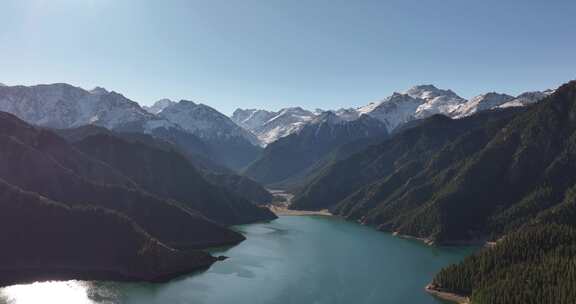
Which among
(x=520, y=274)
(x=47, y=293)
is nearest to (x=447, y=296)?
(x=520, y=274)

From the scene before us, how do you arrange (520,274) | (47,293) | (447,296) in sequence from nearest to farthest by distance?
(520,274) < (47,293) < (447,296)

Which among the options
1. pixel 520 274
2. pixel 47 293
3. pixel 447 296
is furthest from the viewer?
pixel 447 296

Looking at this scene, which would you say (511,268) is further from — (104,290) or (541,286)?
(104,290)

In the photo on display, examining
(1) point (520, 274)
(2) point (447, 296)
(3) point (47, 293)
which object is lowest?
(2) point (447, 296)

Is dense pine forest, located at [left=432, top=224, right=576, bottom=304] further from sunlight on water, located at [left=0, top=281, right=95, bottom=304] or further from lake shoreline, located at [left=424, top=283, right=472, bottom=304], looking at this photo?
sunlight on water, located at [left=0, top=281, right=95, bottom=304]

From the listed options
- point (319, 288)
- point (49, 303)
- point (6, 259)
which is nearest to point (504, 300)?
point (319, 288)

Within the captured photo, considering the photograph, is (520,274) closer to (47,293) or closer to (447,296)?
(447,296)
